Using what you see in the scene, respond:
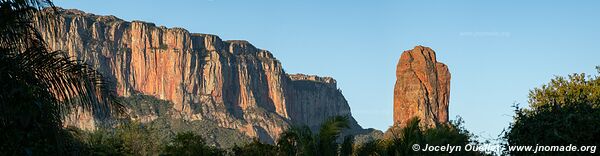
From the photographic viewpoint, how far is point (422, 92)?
195125 mm

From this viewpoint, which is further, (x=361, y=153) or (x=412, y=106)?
(x=412, y=106)

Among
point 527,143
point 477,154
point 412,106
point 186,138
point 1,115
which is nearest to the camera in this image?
point 1,115

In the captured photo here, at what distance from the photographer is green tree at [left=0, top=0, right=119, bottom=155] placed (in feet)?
25.0

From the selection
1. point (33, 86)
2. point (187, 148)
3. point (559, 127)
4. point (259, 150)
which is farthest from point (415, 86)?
point (33, 86)

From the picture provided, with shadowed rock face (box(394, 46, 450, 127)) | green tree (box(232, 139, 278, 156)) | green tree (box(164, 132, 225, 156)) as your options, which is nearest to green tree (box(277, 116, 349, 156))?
green tree (box(232, 139, 278, 156))

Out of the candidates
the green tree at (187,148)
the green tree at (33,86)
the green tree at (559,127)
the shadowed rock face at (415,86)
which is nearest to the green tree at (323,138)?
the green tree at (559,127)

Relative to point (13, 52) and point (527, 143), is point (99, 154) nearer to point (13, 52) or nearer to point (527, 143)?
point (527, 143)

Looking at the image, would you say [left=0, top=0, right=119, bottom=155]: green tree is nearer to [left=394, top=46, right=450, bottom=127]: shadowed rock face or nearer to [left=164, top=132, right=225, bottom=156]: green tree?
[left=164, top=132, right=225, bottom=156]: green tree

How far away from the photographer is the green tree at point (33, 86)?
7613 mm

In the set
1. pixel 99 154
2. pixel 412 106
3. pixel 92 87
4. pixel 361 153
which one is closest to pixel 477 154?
pixel 361 153

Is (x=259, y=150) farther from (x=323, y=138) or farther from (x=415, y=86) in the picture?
(x=415, y=86)

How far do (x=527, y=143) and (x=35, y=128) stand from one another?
13.1 meters

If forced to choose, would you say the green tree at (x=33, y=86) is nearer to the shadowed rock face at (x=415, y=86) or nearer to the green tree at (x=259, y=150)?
the green tree at (x=259, y=150)

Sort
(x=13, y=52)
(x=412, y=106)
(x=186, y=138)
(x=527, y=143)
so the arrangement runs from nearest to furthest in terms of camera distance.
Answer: (x=13, y=52), (x=527, y=143), (x=186, y=138), (x=412, y=106)
